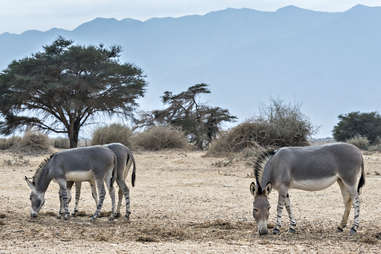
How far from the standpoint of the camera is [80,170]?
10.7 m

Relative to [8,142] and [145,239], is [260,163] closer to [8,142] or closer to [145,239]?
[145,239]

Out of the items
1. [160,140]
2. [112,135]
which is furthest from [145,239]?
[112,135]

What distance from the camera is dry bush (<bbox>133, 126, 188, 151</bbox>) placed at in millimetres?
32938

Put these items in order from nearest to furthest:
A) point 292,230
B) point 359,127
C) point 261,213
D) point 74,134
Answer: point 261,213
point 292,230
point 74,134
point 359,127

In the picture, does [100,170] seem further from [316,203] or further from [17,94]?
[17,94]

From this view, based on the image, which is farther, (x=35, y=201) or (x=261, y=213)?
(x=35, y=201)

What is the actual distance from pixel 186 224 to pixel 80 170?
243cm

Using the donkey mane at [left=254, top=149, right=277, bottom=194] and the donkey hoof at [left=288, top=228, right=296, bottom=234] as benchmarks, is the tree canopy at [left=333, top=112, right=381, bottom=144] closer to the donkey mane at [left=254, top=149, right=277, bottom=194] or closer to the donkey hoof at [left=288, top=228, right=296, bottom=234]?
the donkey mane at [left=254, top=149, right=277, bottom=194]

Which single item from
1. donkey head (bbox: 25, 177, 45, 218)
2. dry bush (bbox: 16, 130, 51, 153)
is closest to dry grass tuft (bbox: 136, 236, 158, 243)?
donkey head (bbox: 25, 177, 45, 218)

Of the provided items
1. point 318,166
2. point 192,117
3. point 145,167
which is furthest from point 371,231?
point 192,117

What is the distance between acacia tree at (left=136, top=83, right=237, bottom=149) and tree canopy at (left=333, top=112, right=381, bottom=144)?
29.9 ft

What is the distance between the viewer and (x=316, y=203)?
1291 cm

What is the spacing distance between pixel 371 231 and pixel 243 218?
2658 millimetres

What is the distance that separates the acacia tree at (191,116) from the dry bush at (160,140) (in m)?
4.44
